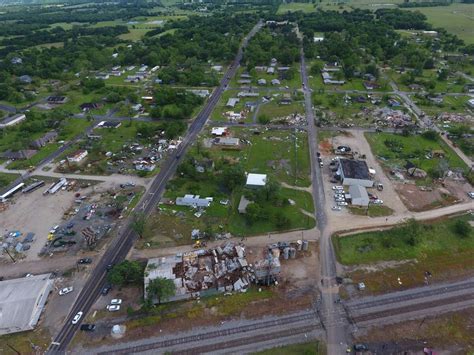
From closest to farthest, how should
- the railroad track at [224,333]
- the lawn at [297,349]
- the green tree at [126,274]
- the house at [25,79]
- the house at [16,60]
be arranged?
the lawn at [297,349] < the railroad track at [224,333] < the green tree at [126,274] < the house at [25,79] < the house at [16,60]

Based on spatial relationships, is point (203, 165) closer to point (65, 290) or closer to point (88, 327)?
point (65, 290)

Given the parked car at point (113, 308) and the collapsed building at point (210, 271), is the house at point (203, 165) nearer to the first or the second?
the collapsed building at point (210, 271)

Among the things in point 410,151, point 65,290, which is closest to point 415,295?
point 410,151

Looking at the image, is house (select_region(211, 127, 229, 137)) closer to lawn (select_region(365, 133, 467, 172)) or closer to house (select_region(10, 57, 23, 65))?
lawn (select_region(365, 133, 467, 172))

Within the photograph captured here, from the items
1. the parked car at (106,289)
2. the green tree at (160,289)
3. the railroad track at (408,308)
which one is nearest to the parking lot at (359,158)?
the railroad track at (408,308)

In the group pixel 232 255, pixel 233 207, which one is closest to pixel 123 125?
pixel 233 207

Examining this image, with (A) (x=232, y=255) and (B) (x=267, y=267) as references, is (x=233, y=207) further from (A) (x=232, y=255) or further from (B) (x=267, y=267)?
(B) (x=267, y=267)
